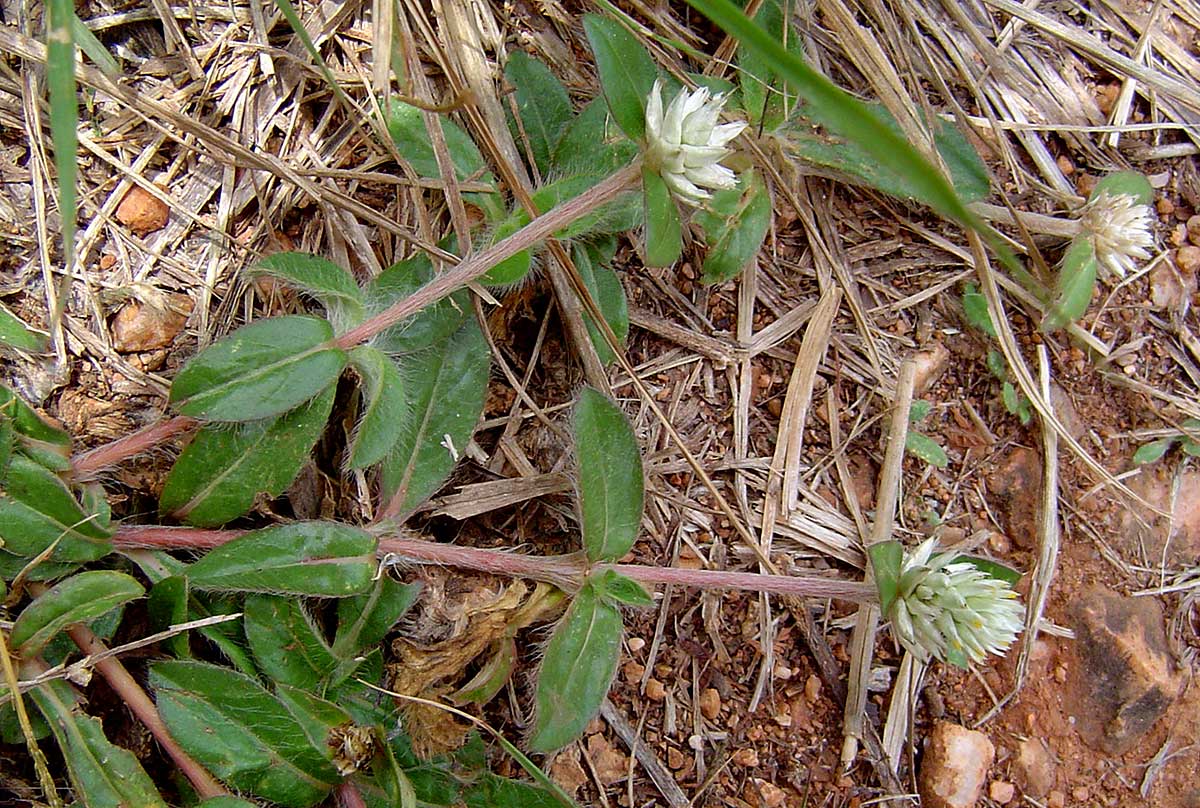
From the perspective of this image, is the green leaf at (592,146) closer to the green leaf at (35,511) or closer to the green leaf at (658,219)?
the green leaf at (658,219)

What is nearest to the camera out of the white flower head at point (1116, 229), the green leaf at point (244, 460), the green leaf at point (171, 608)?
the green leaf at point (171, 608)

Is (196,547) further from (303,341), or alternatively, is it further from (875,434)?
(875,434)

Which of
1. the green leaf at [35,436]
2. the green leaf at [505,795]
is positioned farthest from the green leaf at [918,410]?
the green leaf at [35,436]

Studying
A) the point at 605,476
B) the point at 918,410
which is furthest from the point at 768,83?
the point at 605,476

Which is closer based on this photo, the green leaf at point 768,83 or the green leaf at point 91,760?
the green leaf at point 91,760

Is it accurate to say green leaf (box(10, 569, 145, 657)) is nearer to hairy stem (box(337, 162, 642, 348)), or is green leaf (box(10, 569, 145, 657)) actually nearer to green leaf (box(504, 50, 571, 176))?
hairy stem (box(337, 162, 642, 348))
